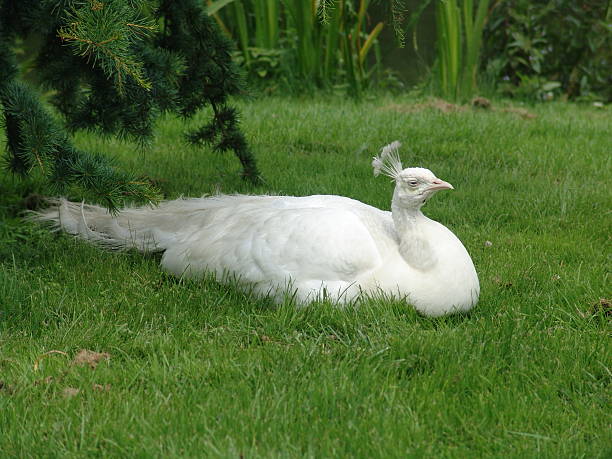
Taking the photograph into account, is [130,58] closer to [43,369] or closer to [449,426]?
[43,369]

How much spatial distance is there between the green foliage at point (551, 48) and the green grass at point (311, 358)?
4471mm

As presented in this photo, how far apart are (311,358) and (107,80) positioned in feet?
6.29

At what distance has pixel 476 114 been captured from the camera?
7.25 meters

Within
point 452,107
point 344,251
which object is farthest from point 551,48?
point 344,251

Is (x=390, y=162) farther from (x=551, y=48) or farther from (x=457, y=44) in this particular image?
(x=551, y=48)

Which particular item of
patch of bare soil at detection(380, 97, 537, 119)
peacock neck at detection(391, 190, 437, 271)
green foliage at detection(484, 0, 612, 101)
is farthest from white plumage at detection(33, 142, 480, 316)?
green foliage at detection(484, 0, 612, 101)

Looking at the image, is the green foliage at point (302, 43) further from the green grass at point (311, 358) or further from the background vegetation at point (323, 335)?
the green grass at point (311, 358)

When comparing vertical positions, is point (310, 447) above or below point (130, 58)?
below

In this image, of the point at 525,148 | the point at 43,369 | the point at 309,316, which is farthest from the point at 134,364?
the point at 525,148

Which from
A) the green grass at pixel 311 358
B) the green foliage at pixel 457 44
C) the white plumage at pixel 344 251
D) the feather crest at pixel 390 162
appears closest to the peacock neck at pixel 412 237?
the white plumage at pixel 344 251

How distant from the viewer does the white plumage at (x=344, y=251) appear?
10.8 feet

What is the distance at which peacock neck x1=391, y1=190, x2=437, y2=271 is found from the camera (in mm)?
3330

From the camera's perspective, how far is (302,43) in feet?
25.6

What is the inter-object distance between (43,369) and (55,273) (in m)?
1.01
